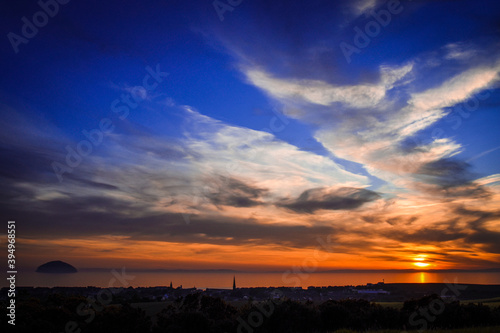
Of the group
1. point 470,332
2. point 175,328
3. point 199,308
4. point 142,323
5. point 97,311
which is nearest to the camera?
point 470,332

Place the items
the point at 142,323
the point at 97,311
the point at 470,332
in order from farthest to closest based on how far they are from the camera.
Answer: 1. the point at 97,311
2. the point at 142,323
3. the point at 470,332

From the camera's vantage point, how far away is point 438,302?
882 inches

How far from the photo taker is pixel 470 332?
13.5 meters

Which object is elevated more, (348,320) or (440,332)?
(440,332)

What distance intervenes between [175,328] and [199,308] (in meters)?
5.36

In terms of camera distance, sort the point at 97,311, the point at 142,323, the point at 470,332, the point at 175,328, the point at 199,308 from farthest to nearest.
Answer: the point at 199,308
the point at 97,311
the point at 142,323
the point at 175,328
the point at 470,332

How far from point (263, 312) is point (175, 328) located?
593 centimetres

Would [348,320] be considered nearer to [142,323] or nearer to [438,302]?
[438,302]

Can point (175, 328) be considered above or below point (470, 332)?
below

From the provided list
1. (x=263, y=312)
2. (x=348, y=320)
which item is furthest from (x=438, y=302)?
(x=263, y=312)

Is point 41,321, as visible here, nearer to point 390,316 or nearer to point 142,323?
point 142,323

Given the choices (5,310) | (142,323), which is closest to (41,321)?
(5,310)

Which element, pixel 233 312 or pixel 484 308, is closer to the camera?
pixel 484 308

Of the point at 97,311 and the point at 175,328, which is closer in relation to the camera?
the point at 175,328
